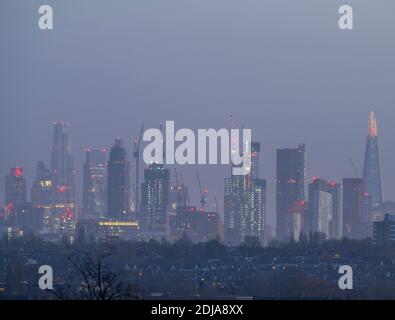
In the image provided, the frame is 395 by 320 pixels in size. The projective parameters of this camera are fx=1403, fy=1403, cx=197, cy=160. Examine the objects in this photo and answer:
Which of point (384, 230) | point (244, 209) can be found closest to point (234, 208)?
point (244, 209)

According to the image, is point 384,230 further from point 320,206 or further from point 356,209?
point 356,209

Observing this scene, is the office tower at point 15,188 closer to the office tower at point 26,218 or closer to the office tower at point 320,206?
the office tower at point 26,218

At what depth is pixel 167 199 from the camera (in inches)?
3071

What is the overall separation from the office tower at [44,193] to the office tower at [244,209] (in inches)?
383

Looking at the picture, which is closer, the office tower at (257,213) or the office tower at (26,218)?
the office tower at (26,218)

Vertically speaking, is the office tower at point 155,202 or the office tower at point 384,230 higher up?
the office tower at point 155,202

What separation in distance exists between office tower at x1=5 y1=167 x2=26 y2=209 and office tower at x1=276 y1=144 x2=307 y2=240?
1319 centimetres

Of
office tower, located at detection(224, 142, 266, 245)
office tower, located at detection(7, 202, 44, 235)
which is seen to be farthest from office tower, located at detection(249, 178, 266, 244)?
office tower, located at detection(7, 202, 44, 235)

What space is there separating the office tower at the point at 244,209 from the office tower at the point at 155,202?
3.49 m

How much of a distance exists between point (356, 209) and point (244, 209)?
349 inches

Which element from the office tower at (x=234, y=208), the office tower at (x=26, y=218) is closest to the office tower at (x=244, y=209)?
the office tower at (x=234, y=208)

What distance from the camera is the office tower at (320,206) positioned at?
247 feet
